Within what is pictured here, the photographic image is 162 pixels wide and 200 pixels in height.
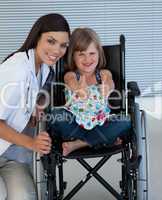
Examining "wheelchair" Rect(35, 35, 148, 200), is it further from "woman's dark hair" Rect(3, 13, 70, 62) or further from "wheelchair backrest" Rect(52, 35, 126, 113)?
"woman's dark hair" Rect(3, 13, 70, 62)

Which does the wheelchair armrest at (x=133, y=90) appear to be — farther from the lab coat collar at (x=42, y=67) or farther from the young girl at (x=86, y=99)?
the lab coat collar at (x=42, y=67)

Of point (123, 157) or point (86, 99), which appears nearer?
point (123, 157)

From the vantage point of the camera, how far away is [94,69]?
7.81 ft

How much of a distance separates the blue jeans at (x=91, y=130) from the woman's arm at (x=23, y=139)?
0.21m

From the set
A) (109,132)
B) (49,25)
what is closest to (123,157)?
(109,132)

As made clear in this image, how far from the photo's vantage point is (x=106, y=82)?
238 cm

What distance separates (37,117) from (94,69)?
44 cm

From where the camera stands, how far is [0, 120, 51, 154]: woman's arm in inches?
73.0

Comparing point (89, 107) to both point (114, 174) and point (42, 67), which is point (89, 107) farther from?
point (114, 174)

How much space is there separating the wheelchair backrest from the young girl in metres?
0.04

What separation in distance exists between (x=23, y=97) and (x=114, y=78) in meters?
0.68

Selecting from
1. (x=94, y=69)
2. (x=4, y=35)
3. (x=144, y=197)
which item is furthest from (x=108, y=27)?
(x=144, y=197)

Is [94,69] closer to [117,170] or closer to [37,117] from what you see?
[37,117]

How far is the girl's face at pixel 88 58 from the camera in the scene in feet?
7.53
